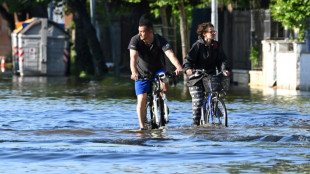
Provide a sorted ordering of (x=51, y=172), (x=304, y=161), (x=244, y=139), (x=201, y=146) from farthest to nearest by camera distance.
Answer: (x=244, y=139)
(x=201, y=146)
(x=304, y=161)
(x=51, y=172)

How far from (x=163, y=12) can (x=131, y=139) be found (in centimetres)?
2217

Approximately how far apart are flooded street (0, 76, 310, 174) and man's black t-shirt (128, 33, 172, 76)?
2.71 ft

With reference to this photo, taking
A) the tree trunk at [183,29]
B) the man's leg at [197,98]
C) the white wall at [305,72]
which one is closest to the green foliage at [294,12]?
the white wall at [305,72]

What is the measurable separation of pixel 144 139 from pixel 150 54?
1.48 metres

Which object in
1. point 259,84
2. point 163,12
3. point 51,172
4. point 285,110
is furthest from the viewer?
point 163,12

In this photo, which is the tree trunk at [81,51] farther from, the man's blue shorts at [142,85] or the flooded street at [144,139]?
the man's blue shorts at [142,85]

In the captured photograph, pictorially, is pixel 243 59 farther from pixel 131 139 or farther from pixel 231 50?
pixel 131 139

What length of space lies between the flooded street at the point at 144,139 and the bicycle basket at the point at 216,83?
22.0 inches

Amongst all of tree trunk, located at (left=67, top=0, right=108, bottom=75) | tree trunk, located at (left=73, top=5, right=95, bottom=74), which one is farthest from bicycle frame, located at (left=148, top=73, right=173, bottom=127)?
tree trunk, located at (left=73, top=5, right=95, bottom=74)

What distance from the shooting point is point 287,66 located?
25047mm

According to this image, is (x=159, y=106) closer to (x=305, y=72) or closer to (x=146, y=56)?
(x=146, y=56)

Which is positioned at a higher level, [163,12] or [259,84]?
[163,12]

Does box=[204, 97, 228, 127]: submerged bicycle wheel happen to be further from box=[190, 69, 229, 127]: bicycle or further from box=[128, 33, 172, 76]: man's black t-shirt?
box=[128, 33, 172, 76]: man's black t-shirt

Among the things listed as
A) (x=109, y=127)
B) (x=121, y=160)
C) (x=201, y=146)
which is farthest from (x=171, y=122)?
(x=121, y=160)
